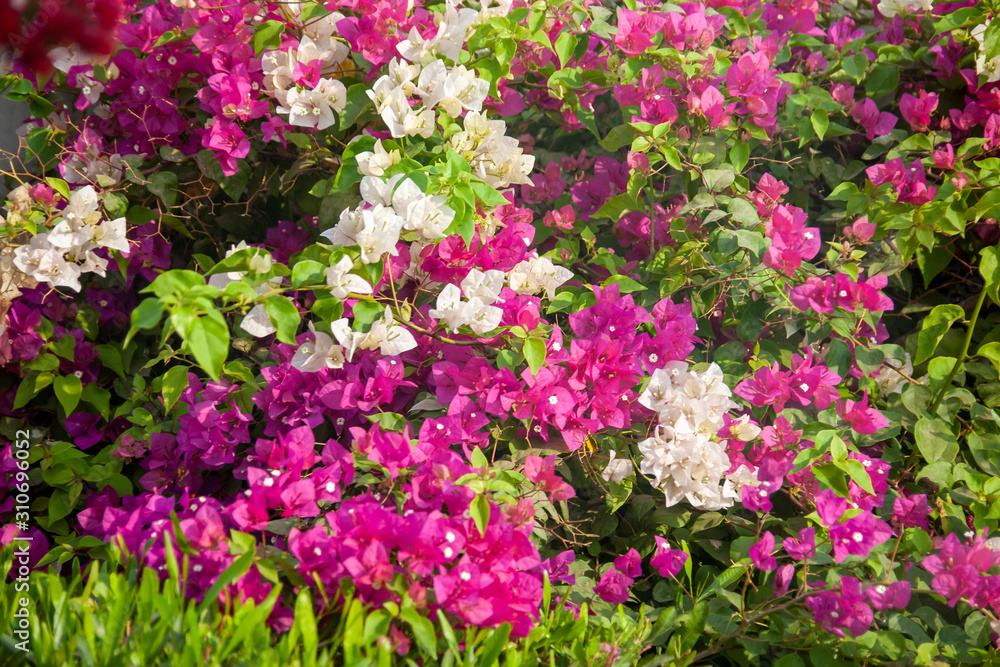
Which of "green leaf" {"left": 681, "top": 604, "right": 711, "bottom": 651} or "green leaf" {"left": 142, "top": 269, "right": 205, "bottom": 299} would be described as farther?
"green leaf" {"left": 681, "top": 604, "right": 711, "bottom": 651}

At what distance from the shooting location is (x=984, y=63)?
4.96ft

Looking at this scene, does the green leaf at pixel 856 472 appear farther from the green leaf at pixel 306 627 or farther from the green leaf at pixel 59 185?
the green leaf at pixel 59 185

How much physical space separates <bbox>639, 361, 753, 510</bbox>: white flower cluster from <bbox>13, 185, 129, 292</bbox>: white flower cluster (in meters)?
1.07

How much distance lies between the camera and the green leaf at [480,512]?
101 cm

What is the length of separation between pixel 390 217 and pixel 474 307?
198mm

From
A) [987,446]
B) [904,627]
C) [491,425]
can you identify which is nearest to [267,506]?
[491,425]

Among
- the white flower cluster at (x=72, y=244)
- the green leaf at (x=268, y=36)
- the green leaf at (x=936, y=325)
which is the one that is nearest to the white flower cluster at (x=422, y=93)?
the green leaf at (x=268, y=36)

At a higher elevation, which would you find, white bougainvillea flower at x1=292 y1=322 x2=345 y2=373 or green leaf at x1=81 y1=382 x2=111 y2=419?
white bougainvillea flower at x1=292 y1=322 x2=345 y2=373

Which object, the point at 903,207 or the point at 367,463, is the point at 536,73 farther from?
the point at 367,463

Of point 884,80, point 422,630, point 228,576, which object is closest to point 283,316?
point 228,576

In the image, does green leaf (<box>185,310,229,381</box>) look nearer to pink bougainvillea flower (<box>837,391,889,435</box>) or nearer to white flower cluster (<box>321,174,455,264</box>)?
white flower cluster (<box>321,174,455,264</box>)

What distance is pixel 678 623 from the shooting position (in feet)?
4.04

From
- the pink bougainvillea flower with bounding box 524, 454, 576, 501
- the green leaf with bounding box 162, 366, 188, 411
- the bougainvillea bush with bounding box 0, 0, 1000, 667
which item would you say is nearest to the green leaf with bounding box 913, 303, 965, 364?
the bougainvillea bush with bounding box 0, 0, 1000, 667

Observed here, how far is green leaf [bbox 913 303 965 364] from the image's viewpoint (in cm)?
139
